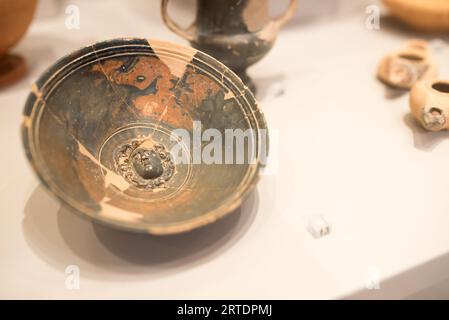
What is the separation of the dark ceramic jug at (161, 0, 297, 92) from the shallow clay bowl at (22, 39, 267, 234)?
0.74ft

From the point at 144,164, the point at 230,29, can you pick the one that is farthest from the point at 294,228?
the point at 230,29

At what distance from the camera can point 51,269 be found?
2.84 feet

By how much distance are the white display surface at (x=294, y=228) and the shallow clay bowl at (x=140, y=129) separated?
3.8 inches

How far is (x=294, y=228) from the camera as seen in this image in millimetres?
963

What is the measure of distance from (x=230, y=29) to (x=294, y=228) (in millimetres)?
546

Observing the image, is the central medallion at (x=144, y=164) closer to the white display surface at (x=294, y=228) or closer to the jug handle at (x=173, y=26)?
the white display surface at (x=294, y=228)

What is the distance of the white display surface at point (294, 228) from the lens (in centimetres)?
85

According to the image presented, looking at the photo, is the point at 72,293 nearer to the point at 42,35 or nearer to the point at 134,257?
the point at 134,257

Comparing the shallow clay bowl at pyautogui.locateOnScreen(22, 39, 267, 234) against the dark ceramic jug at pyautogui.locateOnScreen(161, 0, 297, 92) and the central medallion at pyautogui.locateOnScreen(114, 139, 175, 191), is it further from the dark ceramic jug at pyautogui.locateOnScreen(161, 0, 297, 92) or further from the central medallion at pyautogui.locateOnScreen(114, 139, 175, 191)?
the dark ceramic jug at pyautogui.locateOnScreen(161, 0, 297, 92)

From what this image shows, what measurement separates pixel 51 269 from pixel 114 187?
19 cm

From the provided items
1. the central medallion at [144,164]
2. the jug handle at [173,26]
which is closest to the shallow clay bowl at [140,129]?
the central medallion at [144,164]

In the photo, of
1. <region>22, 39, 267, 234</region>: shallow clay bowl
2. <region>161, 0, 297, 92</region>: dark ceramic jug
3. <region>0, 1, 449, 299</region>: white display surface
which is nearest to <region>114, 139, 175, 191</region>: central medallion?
<region>22, 39, 267, 234</region>: shallow clay bowl
